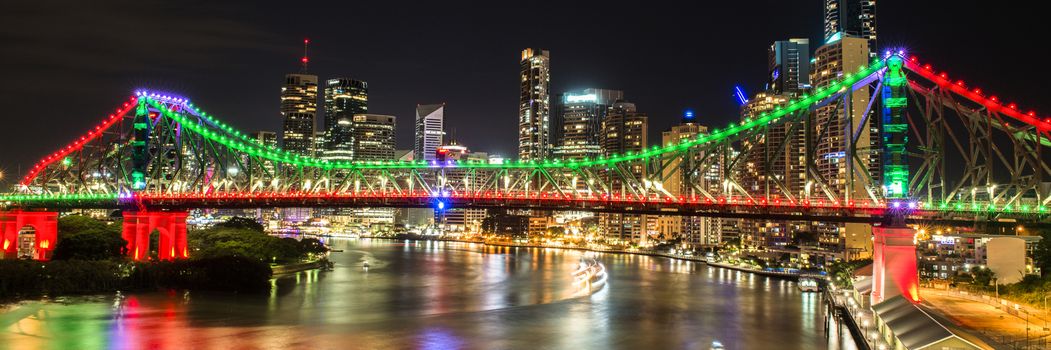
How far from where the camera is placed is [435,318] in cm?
4041

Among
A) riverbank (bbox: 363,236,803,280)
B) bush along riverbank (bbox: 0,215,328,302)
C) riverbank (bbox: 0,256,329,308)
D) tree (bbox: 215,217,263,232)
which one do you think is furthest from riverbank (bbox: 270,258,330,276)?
riverbank (bbox: 363,236,803,280)

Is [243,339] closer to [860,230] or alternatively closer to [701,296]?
[701,296]

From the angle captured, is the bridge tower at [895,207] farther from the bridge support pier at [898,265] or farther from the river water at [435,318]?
the river water at [435,318]

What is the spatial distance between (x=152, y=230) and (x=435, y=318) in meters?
22.4

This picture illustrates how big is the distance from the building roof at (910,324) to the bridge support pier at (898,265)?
168cm

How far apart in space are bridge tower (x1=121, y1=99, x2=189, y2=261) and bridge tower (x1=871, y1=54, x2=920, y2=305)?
132 feet

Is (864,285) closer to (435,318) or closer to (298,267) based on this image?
(435,318)

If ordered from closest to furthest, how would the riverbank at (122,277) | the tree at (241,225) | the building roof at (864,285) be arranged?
the riverbank at (122,277)
the building roof at (864,285)
the tree at (241,225)

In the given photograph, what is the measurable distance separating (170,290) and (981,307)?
41994 mm

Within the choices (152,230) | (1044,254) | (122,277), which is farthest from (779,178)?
(122,277)

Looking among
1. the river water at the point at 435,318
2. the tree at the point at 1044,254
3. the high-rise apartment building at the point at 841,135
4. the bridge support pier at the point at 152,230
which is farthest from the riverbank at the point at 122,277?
the high-rise apartment building at the point at 841,135

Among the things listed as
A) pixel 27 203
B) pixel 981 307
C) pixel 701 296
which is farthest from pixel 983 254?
pixel 27 203

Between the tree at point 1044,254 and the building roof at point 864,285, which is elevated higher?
the tree at point 1044,254

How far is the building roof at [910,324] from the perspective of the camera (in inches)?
949
